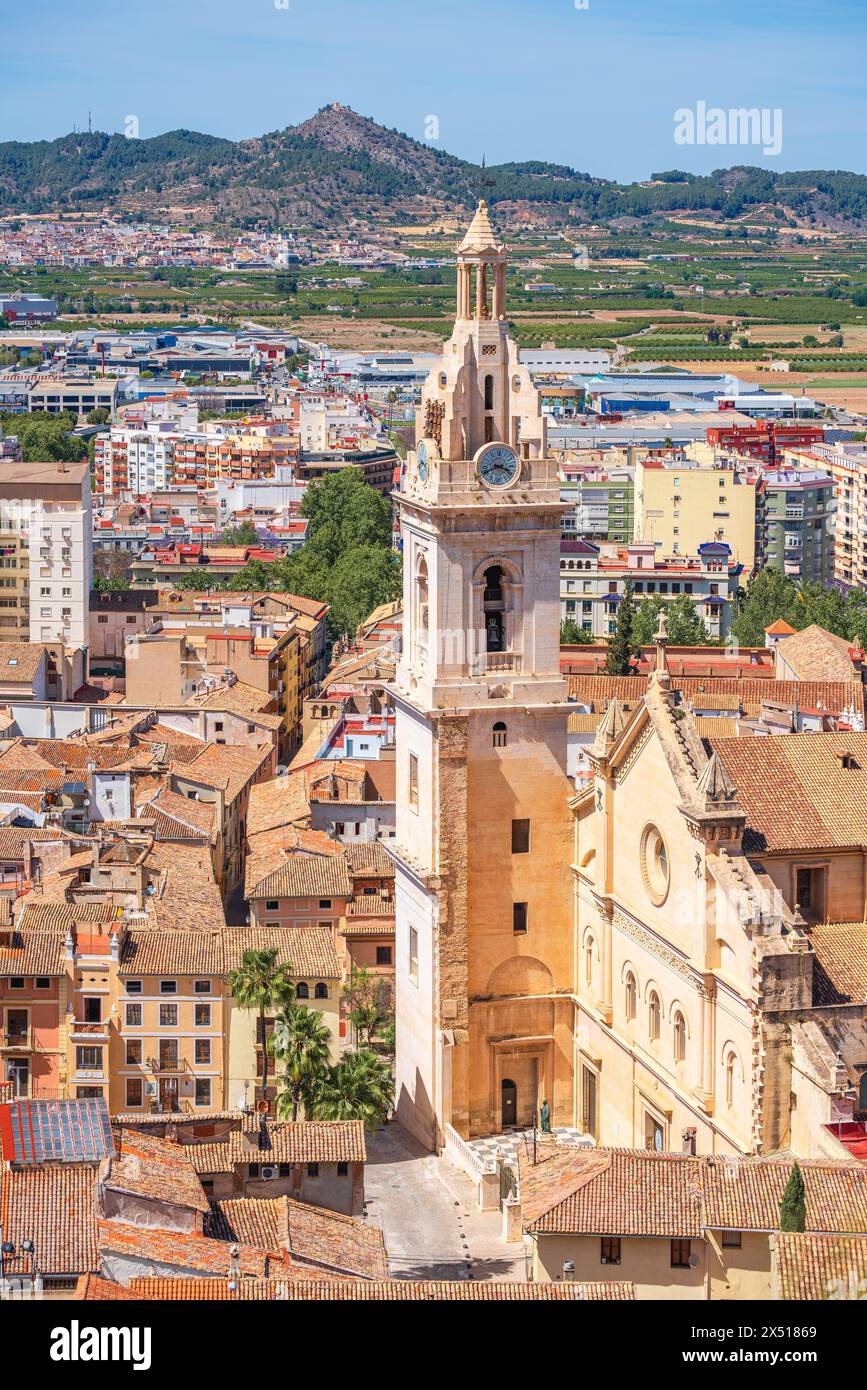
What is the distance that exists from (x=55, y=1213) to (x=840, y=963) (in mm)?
17265

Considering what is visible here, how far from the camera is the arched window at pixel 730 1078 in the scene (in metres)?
43.5

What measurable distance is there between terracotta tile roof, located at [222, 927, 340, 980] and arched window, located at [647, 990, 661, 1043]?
9.69 meters

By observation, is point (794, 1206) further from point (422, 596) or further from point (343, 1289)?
point (422, 596)

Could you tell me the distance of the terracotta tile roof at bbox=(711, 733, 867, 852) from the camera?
→ 4731 cm

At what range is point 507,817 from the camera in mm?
51906

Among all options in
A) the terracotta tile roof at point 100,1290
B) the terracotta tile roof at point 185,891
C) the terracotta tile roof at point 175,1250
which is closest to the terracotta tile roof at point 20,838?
the terracotta tile roof at point 185,891

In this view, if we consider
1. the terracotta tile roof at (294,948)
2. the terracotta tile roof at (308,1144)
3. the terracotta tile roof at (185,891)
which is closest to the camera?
the terracotta tile roof at (308,1144)

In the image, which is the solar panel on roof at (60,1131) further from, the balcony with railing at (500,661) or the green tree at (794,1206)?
the balcony with railing at (500,661)

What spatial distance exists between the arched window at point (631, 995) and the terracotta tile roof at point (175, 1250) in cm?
1522

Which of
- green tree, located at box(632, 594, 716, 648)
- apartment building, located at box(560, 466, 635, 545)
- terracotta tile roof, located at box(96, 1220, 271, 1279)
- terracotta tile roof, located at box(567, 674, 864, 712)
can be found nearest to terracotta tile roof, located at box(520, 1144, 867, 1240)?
terracotta tile roof, located at box(96, 1220, 271, 1279)

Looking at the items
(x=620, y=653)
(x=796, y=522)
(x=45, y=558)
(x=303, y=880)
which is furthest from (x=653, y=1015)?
(x=796, y=522)

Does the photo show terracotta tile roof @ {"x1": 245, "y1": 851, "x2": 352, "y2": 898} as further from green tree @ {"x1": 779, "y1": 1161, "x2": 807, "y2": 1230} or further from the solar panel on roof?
green tree @ {"x1": 779, "y1": 1161, "x2": 807, "y2": 1230}
